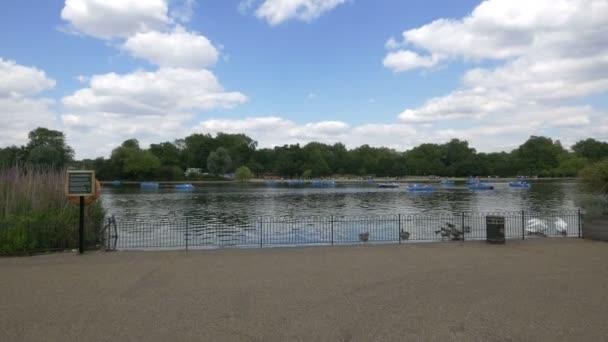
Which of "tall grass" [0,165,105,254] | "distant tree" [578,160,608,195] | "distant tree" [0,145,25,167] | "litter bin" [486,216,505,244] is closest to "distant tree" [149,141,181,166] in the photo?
Result: "distant tree" [0,145,25,167]

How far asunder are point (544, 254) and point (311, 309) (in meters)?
8.84

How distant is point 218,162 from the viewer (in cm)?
13838

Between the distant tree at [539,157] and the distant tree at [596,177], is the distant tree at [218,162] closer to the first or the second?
the distant tree at [539,157]

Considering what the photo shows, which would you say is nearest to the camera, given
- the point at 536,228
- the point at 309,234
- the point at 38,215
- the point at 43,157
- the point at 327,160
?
the point at 38,215

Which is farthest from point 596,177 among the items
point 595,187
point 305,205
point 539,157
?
point 539,157

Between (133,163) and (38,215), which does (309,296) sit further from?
(133,163)

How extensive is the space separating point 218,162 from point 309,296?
133 m

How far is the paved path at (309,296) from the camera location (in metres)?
6.77

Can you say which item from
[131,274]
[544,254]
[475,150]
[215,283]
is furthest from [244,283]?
[475,150]

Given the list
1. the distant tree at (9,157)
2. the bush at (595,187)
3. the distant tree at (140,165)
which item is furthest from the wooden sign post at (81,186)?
the distant tree at (140,165)

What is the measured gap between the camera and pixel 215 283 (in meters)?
9.80

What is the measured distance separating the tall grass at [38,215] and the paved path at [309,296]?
1127 millimetres

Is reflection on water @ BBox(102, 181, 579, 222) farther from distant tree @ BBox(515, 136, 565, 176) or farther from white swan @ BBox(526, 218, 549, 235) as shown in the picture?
distant tree @ BBox(515, 136, 565, 176)

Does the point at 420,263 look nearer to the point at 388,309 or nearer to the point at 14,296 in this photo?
the point at 388,309
